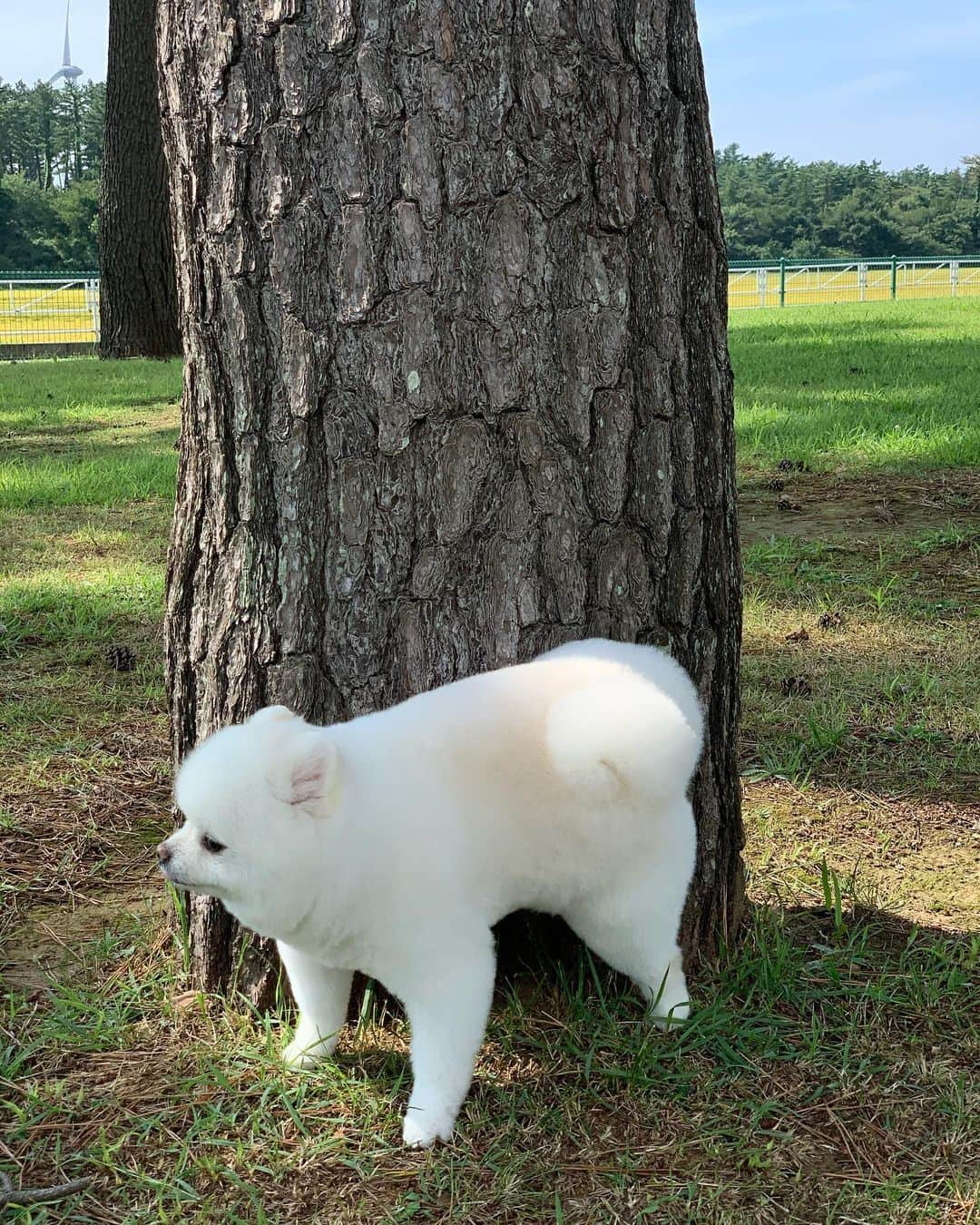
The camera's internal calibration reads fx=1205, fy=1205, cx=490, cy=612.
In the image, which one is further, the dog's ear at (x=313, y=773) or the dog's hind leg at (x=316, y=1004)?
the dog's hind leg at (x=316, y=1004)

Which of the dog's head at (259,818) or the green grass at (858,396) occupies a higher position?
the green grass at (858,396)

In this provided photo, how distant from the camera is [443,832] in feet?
6.68

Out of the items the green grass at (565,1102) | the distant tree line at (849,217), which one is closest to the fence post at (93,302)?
→ the green grass at (565,1102)

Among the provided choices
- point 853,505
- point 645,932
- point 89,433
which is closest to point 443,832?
point 645,932

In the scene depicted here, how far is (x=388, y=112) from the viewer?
2.16 meters

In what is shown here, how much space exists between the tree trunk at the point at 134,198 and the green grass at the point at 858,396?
6.48 m

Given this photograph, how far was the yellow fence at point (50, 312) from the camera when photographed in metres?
24.2

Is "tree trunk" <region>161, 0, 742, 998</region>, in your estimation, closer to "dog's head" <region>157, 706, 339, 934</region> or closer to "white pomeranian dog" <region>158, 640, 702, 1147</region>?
"white pomeranian dog" <region>158, 640, 702, 1147</region>

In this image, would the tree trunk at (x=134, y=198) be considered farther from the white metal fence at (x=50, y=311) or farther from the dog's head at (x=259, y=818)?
the dog's head at (x=259, y=818)

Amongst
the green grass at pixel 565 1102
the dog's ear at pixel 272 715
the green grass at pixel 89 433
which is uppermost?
the green grass at pixel 89 433

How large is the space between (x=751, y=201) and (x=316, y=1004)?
82.9 metres

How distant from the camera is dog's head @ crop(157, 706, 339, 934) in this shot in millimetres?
1911

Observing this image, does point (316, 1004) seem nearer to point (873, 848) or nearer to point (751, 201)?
point (873, 848)

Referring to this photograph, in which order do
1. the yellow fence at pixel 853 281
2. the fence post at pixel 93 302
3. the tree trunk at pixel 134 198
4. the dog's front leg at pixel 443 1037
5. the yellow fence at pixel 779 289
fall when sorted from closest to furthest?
1. the dog's front leg at pixel 443 1037
2. the tree trunk at pixel 134 198
3. the fence post at pixel 93 302
4. the yellow fence at pixel 779 289
5. the yellow fence at pixel 853 281
